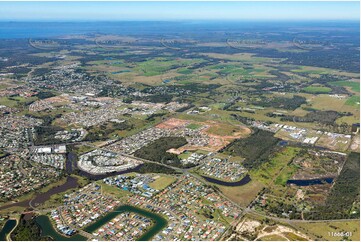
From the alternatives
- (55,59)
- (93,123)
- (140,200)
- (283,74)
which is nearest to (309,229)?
(140,200)

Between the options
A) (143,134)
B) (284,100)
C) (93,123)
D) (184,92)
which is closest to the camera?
(143,134)

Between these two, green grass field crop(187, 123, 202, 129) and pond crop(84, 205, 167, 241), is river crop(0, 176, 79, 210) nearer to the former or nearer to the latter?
pond crop(84, 205, 167, 241)

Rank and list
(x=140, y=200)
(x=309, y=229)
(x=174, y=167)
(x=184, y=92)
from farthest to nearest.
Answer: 1. (x=184, y=92)
2. (x=174, y=167)
3. (x=140, y=200)
4. (x=309, y=229)

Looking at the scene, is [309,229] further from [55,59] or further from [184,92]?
[55,59]

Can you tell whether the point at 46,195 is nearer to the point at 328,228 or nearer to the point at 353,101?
the point at 328,228

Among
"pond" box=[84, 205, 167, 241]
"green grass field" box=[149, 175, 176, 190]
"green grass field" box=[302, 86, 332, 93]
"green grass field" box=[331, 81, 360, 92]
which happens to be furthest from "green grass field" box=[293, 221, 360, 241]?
A: "green grass field" box=[331, 81, 360, 92]

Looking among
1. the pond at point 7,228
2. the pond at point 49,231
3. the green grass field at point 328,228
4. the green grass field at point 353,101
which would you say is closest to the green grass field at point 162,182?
the pond at point 49,231
